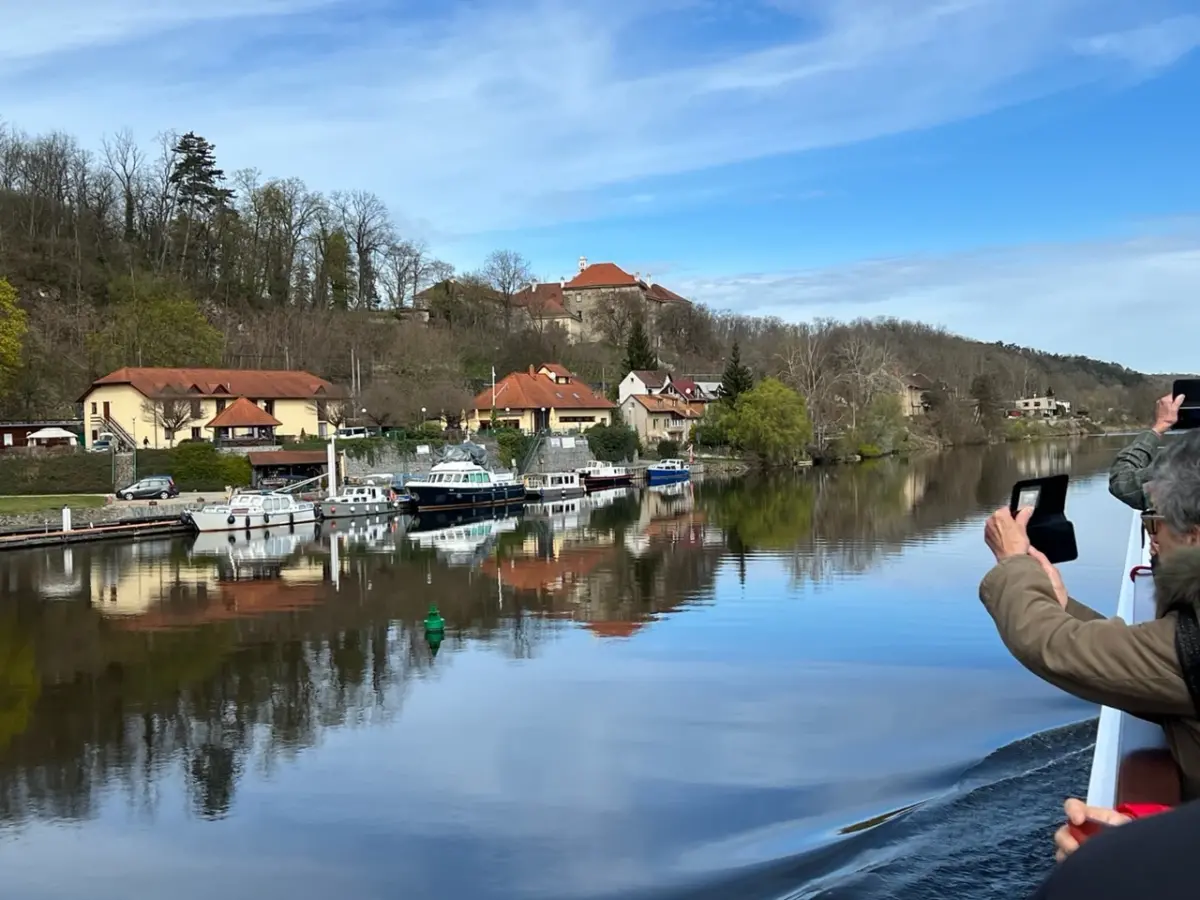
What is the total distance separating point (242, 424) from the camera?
48125 mm

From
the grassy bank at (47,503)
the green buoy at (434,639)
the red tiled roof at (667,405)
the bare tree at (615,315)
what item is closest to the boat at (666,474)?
the red tiled roof at (667,405)

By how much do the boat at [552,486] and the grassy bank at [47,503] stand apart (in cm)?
1874

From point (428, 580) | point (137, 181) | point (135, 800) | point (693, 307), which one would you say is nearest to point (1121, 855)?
point (135, 800)

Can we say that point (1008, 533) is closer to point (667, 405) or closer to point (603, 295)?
point (667, 405)

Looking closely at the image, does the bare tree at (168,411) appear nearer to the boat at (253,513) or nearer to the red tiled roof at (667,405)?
the boat at (253,513)

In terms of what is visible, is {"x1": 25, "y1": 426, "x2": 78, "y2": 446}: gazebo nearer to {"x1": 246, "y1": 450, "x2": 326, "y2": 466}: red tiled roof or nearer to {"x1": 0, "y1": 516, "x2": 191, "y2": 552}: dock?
{"x1": 246, "y1": 450, "x2": 326, "y2": 466}: red tiled roof

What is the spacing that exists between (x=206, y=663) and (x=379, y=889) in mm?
9202

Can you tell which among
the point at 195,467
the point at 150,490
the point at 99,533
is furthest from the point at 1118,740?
the point at 195,467

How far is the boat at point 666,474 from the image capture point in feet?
188

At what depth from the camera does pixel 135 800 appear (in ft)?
34.2

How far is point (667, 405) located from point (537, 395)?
40.7 feet

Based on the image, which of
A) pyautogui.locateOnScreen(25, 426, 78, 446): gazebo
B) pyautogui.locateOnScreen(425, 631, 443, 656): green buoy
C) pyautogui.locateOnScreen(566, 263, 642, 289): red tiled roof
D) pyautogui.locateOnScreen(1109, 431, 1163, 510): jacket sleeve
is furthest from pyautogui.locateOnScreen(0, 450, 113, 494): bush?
pyautogui.locateOnScreen(566, 263, 642, 289): red tiled roof

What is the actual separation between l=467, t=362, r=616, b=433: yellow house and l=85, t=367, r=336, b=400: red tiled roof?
1016 cm

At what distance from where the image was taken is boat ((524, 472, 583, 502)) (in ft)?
163
